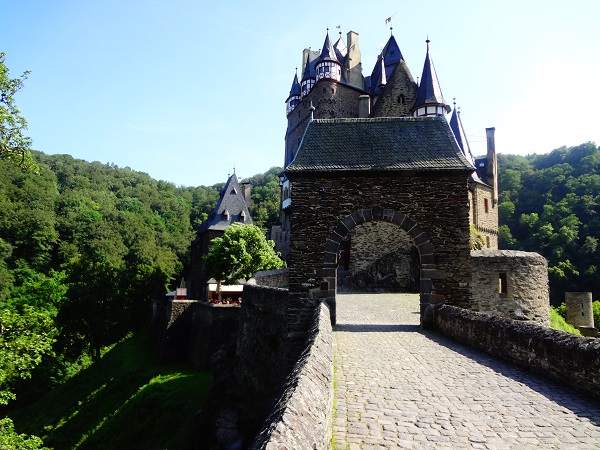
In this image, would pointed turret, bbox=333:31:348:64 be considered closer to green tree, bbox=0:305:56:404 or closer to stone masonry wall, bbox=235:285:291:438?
stone masonry wall, bbox=235:285:291:438

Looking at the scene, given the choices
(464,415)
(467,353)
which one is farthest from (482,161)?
(464,415)

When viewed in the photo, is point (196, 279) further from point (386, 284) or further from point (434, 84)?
point (434, 84)

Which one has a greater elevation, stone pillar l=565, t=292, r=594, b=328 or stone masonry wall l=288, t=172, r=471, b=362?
stone masonry wall l=288, t=172, r=471, b=362

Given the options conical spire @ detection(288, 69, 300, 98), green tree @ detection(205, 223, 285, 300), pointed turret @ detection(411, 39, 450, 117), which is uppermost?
conical spire @ detection(288, 69, 300, 98)

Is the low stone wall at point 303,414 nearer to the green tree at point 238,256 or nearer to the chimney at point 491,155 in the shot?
the green tree at point 238,256

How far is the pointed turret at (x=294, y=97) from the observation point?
56781mm

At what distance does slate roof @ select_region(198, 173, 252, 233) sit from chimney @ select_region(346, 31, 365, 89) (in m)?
16.0

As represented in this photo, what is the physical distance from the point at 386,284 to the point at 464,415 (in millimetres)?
22555

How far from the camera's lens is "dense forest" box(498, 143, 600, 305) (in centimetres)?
4706

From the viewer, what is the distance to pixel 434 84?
33.5m

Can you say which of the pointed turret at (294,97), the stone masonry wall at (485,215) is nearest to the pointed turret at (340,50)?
the pointed turret at (294,97)

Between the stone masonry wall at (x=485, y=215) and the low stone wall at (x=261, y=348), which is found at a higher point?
the stone masonry wall at (x=485, y=215)

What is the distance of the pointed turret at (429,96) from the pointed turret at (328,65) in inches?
492

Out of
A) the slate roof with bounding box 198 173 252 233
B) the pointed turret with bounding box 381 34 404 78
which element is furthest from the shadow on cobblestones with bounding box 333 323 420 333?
the pointed turret with bounding box 381 34 404 78
